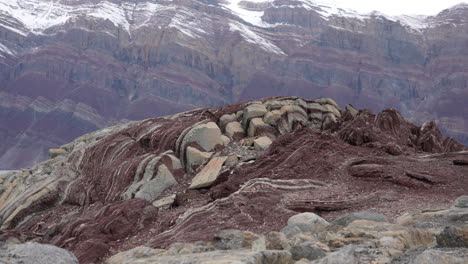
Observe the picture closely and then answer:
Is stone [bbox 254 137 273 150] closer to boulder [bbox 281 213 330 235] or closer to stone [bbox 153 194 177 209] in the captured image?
stone [bbox 153 194 177 209]

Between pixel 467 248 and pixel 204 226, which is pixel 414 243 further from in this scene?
pixel 204 226

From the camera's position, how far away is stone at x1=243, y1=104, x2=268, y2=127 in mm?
29375

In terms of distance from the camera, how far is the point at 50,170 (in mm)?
29375

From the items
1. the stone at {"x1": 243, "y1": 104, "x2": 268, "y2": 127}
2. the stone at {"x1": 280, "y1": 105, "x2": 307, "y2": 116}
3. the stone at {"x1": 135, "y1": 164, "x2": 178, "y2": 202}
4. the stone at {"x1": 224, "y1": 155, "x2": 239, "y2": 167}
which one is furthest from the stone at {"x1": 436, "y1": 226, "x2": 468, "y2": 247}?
the stone at {"x1": 280, "y1": 105, "x2": 307, "y2": 116}

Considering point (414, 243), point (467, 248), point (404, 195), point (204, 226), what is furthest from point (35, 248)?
point (404, 195)

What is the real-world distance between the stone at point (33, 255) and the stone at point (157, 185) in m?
10.6

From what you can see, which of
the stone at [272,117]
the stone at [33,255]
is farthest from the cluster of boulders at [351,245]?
the stone at [272,117]

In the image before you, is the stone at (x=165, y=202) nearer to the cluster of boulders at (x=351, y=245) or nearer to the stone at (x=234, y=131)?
the cluster of boulders at (x=351, y=245)

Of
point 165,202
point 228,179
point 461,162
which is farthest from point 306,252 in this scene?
point 461,162

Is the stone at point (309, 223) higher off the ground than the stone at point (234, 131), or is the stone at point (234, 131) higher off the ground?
the stone at point (309, 223)

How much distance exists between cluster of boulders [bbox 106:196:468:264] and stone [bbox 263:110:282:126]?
597 inches

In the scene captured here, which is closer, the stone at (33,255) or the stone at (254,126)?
the stone at (33,255)

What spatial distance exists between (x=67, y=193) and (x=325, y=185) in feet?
46.9

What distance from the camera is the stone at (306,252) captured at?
10.5 meters
